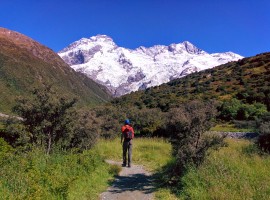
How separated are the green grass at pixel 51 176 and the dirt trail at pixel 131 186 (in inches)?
12.4

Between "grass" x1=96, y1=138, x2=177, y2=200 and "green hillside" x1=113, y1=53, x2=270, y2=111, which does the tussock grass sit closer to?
"grass" x1=96, y1=138, x2=177, y2=200

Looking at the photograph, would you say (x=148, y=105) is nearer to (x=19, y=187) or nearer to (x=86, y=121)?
(x=86, y=121)

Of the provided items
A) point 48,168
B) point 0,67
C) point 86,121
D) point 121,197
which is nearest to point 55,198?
A: point 48,168

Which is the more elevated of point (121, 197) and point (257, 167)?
point (257, 167)

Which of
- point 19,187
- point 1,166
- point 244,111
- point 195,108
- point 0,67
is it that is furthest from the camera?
point 0,67

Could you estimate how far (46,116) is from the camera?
40.7 feet

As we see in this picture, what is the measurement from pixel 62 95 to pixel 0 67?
14636cm

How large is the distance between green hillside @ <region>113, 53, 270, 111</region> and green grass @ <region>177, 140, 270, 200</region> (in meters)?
36.0

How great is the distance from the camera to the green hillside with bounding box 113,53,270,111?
5006 centimetres

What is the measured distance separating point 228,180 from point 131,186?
10.7 ft

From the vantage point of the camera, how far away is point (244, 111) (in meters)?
41.5

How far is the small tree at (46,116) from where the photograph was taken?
39.8 ft

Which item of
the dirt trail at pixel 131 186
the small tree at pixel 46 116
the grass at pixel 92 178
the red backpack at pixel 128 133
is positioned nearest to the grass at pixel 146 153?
the dirt trail at pixel 131 186

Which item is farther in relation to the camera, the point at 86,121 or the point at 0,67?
the point at 0,67
